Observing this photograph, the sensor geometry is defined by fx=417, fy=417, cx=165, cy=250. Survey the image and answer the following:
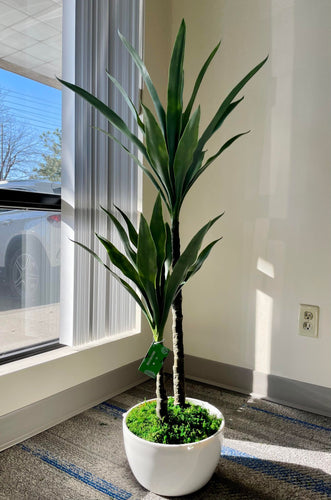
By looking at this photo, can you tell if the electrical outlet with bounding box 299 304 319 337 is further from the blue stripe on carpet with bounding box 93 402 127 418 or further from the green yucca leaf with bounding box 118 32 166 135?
the green yucca leaf with bounding box 118 32 166 135

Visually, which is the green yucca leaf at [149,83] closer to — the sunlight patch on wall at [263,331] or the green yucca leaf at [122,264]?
the green yucca leaf at [122,264]

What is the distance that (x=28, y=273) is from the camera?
5.30 feet

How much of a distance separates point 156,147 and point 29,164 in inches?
27.4

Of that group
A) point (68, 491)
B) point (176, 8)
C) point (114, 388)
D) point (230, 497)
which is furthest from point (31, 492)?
point (176, 8)

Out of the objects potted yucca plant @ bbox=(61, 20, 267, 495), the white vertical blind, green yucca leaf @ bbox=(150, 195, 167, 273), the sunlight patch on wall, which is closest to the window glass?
the white vertical blind

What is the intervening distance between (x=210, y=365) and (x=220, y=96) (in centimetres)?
131

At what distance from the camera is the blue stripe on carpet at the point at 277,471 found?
4.15ft

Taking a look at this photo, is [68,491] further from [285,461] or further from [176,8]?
[176,8]

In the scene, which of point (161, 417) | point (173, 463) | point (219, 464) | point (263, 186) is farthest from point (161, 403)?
point (263, 186)

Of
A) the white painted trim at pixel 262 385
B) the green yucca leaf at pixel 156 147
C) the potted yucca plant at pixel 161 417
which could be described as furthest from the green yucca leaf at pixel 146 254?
the white painted trim at pixel 262 385

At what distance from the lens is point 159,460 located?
113cm

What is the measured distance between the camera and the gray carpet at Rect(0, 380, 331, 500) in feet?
3.99

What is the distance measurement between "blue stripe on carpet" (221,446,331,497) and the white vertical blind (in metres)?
0.72

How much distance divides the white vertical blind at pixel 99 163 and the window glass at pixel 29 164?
0.36 feet
